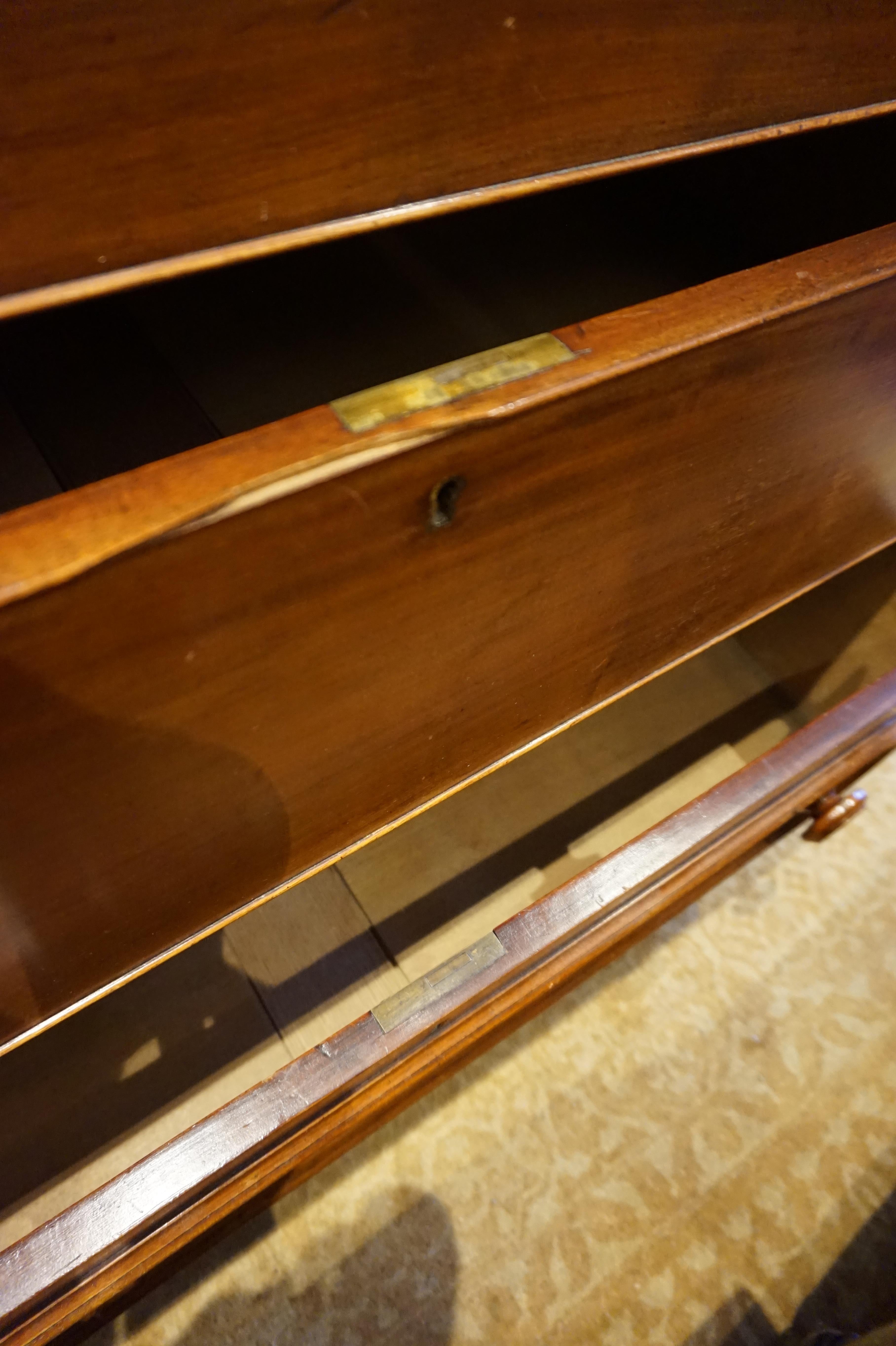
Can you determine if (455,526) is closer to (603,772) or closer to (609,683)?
(609,683)

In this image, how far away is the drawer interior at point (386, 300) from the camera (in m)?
0.54

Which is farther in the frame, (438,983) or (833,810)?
(833,810)

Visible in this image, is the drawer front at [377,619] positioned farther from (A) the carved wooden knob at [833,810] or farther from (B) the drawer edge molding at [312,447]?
(A) the carved wooden knob at [833,810]

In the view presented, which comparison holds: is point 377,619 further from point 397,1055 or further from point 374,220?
point 397,1055

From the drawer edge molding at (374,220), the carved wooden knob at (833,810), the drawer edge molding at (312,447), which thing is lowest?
the carved wooden knob at (833,810)

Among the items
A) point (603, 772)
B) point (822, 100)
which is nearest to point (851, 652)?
point (603, 772)

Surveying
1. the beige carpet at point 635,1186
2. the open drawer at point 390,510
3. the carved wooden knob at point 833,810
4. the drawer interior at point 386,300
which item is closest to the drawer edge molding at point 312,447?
the open drawer at point 390,510

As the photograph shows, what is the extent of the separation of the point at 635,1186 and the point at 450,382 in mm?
832

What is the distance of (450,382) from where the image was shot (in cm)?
34

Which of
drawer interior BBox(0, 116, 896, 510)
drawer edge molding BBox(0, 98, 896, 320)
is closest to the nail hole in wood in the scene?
drawer edge molding BBox(0, 98, 896, 320)

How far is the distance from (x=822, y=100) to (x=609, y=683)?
1.22 ft

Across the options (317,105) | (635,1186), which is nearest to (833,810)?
(635,1186)

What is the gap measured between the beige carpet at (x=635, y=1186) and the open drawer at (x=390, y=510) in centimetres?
47

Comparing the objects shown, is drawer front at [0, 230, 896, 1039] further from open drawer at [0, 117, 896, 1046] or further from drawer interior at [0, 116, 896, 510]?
drawer interior at [0, 116, 896, 510]
